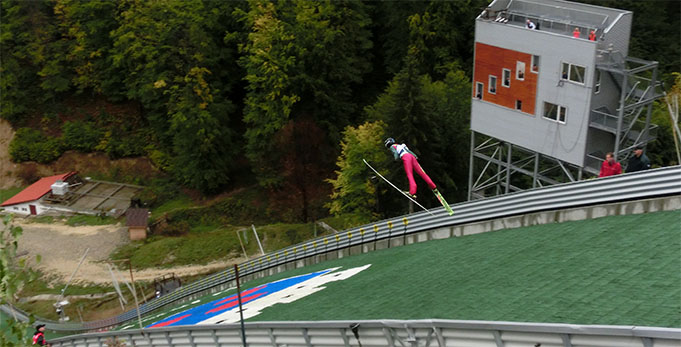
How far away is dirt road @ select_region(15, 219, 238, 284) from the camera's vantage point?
143 ft

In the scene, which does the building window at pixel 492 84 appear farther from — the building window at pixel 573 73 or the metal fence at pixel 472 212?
the metal fence at pixel 472 212

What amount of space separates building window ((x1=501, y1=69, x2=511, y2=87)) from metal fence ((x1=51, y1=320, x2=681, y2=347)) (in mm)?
18495

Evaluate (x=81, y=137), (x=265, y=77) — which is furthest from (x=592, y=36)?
(x=81, y=137)

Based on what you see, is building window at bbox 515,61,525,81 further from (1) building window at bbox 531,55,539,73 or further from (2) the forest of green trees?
(2) the forest of green trees

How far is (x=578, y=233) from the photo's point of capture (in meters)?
18.3

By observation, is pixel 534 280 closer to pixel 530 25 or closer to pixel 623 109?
pixel 623 109

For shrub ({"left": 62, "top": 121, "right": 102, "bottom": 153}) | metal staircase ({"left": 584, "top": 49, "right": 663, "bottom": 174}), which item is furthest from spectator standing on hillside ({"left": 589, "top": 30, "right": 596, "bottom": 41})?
shrub ({"left": 62, "top": 121, "right": 102, "bottom": 153})

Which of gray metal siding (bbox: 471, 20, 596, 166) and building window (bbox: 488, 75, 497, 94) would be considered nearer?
gray metal siding (bbox: 471, 20, 596, 166)

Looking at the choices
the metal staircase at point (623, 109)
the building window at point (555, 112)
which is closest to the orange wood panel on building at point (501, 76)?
the building window at point (555, 112)

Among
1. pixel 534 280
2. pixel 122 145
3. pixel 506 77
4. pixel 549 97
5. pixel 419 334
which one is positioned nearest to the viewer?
pixel 419 334

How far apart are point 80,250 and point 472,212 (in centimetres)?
3217

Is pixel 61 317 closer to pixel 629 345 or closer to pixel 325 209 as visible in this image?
pixel 325 209

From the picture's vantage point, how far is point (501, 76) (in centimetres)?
3120

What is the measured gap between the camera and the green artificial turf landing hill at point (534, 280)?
13367mm
